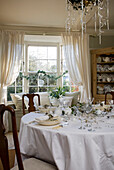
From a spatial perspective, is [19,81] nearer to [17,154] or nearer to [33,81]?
[33,81]

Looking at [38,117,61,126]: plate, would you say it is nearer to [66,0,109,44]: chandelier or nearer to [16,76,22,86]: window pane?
[66,0,109,44]: chandelier

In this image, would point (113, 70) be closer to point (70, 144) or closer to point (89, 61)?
point (89, 61)

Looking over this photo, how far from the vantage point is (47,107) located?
255cm

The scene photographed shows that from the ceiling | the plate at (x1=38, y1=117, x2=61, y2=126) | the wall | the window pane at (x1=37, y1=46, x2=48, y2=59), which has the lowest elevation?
the plate at (x1=38, y1=117, x2=61, y2=126)

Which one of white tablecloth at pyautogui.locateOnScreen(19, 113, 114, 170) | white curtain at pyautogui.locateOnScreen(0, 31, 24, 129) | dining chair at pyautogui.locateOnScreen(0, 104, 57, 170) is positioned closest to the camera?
dining chair at pyautogui.locateOnScreen(0, 104, 57, 170)

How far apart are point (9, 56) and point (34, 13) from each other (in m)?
1.30

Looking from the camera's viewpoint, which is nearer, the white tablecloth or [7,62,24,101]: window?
the white tablecloth

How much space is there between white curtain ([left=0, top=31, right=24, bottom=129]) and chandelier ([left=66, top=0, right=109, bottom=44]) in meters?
1.41

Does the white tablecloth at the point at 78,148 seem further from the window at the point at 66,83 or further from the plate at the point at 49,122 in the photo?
the window at the point at 66,83

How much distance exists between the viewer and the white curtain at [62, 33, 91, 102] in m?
4.86

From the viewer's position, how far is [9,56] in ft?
15.2

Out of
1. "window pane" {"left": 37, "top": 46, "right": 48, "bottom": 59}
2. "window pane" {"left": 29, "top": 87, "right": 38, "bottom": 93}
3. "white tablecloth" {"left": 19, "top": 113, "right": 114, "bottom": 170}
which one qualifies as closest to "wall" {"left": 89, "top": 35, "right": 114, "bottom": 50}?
"window pane" {"left": 37, "top": 46, "right": 48, "bottom": 59}

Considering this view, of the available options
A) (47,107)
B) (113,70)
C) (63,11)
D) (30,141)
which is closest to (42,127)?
(30,141)

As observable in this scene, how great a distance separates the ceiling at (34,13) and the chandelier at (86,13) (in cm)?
15
